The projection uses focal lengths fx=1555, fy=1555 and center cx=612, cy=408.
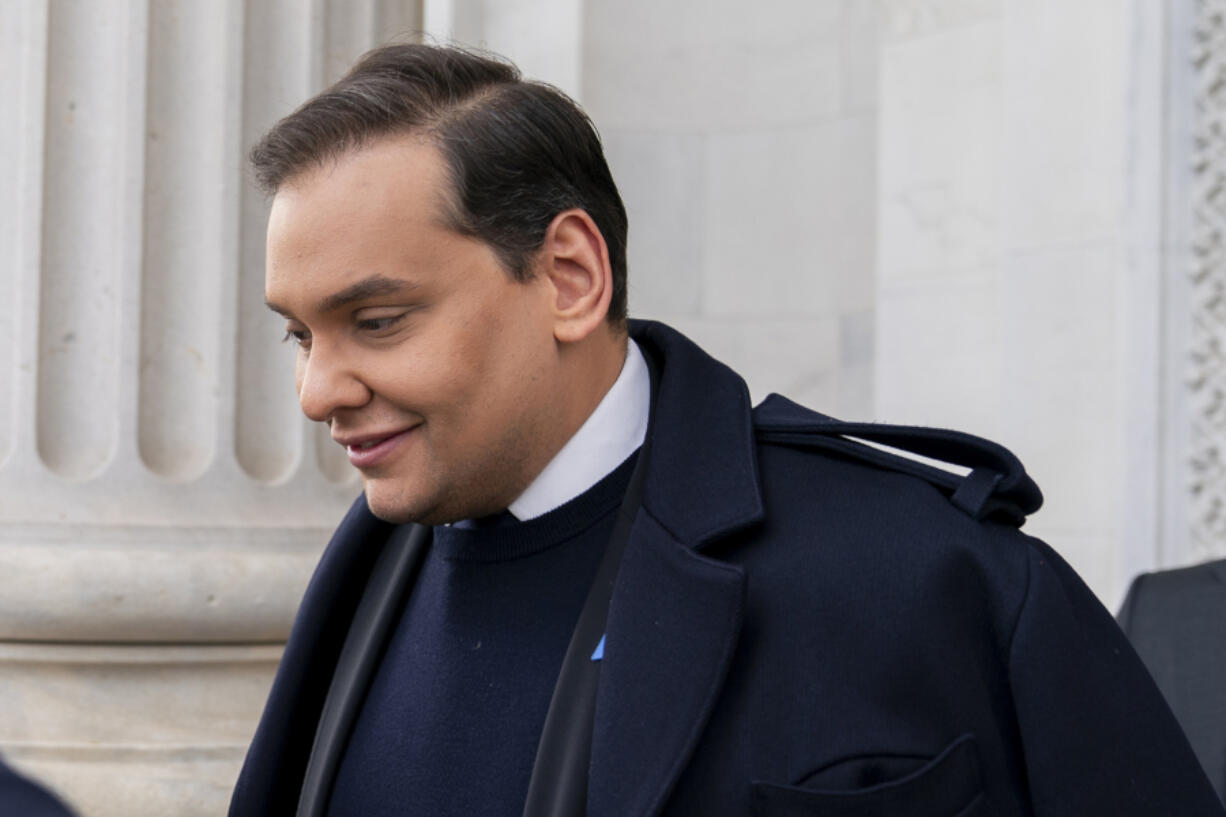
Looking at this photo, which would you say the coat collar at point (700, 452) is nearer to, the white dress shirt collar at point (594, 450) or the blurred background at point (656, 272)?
the white dress shirt collar at point (594, 450)

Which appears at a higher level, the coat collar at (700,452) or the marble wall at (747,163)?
the marble wall at (747,163)

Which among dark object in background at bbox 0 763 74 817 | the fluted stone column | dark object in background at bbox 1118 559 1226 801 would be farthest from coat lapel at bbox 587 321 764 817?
the fluted stone column

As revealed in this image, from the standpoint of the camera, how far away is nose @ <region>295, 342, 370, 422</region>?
1956mm

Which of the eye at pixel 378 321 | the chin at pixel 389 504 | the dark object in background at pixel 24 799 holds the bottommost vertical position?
the dark object in background at pixel 24 799

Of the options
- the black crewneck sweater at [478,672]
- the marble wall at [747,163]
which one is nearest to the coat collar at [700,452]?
the black crewneck sweater at [478,672]

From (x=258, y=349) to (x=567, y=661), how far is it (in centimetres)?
131

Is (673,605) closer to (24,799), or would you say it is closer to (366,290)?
(366,290)

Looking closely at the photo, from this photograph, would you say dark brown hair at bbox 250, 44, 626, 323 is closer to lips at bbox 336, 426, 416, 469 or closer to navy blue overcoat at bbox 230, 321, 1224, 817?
lips at bbox 336, 426, 416, 469

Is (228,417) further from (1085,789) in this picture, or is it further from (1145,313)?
(1145,313)

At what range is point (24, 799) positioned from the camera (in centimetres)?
83

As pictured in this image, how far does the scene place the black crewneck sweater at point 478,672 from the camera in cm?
201

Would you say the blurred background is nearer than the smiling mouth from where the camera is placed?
No

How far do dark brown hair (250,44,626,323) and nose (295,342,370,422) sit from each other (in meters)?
0.23

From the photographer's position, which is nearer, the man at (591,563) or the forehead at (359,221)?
the man at (591,563)
